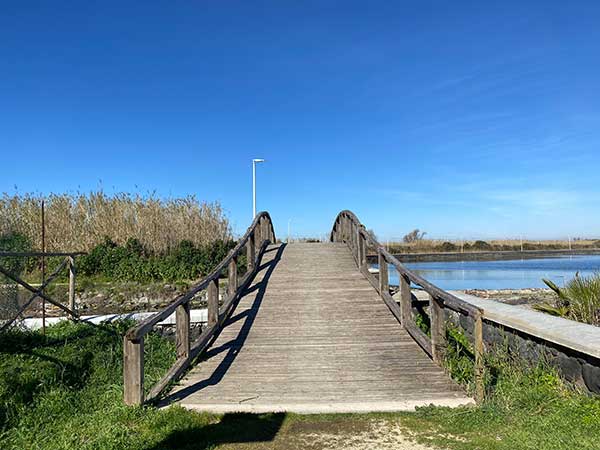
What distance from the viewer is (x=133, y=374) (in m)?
4.34

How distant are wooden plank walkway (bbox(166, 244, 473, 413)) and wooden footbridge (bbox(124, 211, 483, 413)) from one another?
0.01 meters

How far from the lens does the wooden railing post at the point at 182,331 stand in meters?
5.60

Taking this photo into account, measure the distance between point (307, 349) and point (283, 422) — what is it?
2265 millimetres

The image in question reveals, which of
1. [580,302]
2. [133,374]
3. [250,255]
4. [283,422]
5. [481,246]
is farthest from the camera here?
[481,246]

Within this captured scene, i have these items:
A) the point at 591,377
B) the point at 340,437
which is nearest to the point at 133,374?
the point at 340,437

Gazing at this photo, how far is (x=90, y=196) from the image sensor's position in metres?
18.2

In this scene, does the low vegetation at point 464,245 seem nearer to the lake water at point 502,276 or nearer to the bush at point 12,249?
the lake water at point 502,276

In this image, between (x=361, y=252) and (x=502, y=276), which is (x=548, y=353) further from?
(x=502, y=276)

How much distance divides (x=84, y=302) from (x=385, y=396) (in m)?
10.3

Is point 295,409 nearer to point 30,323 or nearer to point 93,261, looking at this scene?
point 30,323

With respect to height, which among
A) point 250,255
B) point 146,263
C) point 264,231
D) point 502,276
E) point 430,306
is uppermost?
point 264,231

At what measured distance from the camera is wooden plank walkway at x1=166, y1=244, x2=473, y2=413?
4.63 meters

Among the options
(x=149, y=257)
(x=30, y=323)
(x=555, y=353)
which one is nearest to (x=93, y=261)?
(x=149, y=257)

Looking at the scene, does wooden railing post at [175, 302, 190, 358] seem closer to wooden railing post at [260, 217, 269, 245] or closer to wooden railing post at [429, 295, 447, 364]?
wooden railing post at [429, 295, 447, 364]
